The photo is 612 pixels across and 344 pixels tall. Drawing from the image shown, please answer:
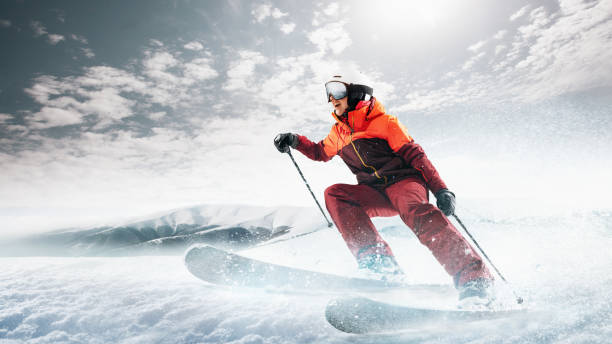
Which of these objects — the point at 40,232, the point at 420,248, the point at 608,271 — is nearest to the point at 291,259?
the point at 420,248

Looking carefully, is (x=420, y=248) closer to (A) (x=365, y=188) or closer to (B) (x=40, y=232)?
(A) (x=365, y=188)

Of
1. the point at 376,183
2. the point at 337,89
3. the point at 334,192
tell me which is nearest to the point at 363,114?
the point at 337,89

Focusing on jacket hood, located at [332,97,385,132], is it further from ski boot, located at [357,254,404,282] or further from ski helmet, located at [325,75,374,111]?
ski boot, located at [357,254,404,282]

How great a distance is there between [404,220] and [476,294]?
91 cm

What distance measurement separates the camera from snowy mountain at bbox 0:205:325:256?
83625mm

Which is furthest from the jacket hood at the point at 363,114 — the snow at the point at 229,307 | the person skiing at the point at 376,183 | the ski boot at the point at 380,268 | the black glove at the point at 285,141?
the snow at the point at 229,307

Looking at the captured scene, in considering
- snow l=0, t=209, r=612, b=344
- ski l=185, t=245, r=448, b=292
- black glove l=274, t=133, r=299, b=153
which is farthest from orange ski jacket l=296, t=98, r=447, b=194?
snow l=0, t=209, r=612, b=344

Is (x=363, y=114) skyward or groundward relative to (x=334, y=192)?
skyward

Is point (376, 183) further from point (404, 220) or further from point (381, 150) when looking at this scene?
point (404, 220)

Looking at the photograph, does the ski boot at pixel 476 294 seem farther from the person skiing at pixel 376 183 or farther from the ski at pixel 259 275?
the ski at pixel 259 275

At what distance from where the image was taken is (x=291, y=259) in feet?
14.9

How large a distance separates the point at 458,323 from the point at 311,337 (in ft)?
3.20

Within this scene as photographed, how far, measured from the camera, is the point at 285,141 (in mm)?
3896

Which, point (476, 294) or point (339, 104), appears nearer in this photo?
point (476, 294)
